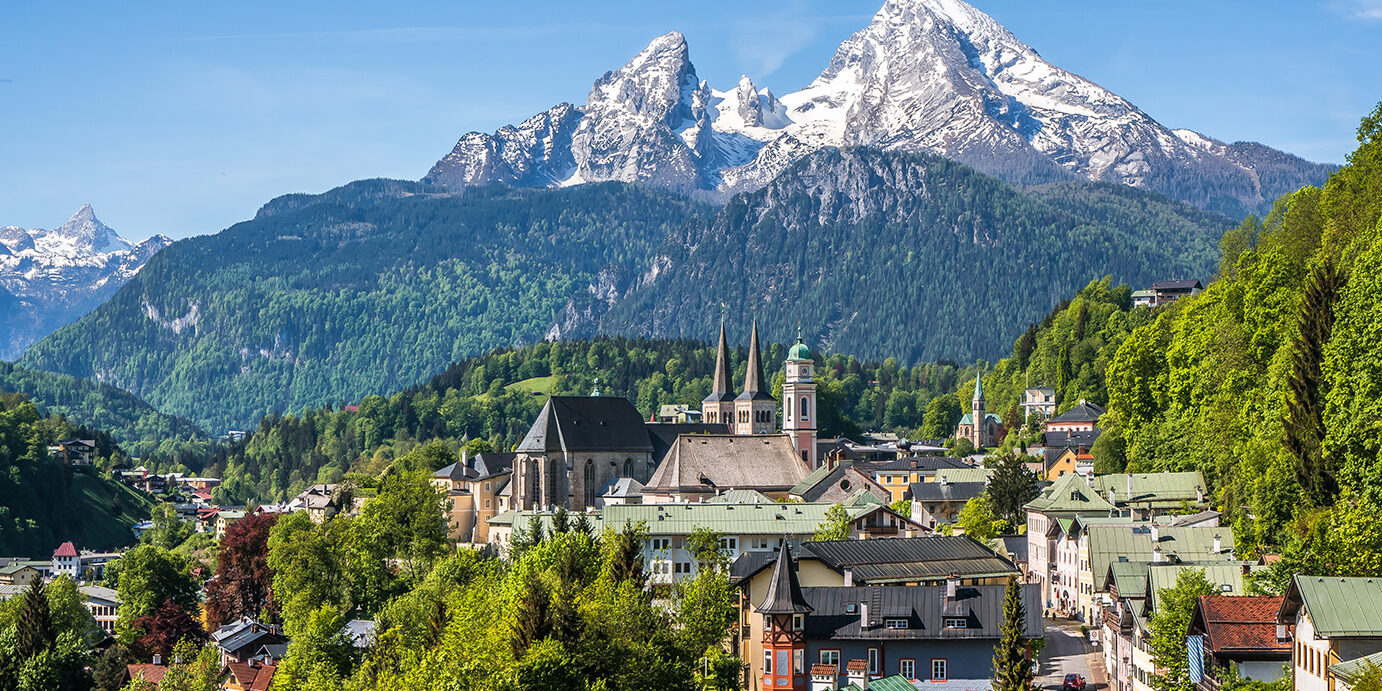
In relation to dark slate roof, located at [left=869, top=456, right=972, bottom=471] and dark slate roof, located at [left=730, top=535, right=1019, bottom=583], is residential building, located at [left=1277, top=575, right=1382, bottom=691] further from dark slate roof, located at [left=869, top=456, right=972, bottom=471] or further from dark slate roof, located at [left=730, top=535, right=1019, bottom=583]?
dark slate roof, located at [left=869, top=456, right=972, bottom=471]

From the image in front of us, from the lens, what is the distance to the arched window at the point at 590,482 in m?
148

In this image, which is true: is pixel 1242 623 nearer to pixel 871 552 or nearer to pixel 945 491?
pixel 871 552

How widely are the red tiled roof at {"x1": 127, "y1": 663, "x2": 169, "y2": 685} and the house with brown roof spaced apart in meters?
70.3

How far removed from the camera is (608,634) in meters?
68.1

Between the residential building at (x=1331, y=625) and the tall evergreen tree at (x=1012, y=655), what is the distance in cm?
1291

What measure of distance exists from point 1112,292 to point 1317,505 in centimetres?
12938

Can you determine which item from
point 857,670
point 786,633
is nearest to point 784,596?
point 786,633

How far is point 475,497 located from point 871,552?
70343 millimetres

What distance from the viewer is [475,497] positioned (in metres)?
153

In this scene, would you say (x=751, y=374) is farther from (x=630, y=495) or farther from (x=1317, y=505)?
(x=1317, y=505)

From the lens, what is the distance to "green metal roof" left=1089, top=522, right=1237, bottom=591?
8075 centimetres

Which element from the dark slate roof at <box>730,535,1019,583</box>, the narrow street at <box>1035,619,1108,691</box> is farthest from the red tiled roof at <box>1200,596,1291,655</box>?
the dark slate roof at <box>730,535,1019,583</box>

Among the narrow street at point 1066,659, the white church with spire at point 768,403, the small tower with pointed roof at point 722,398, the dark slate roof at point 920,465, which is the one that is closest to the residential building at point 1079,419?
the dark slate roof at point 920,465

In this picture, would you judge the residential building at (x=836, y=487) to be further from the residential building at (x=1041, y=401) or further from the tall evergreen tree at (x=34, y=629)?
the tall evergreen tree at (x=34, y=629)
